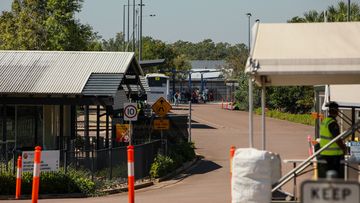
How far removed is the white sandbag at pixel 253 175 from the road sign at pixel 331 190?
5.19 metres

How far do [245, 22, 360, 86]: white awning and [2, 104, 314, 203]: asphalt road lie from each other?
19.4 ft

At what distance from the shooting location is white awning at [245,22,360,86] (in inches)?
429

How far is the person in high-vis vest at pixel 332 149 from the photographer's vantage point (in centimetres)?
1245

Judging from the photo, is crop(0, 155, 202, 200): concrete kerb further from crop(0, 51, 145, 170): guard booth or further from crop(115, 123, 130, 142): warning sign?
crop(0, 51, 145, 170): guard booth

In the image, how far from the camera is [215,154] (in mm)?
33719

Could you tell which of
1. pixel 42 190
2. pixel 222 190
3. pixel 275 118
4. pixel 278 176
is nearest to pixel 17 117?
pixel 42 190

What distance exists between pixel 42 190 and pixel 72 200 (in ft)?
4.92

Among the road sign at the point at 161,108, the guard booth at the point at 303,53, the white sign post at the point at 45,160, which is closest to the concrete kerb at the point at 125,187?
the white sign post at the point at 45,160

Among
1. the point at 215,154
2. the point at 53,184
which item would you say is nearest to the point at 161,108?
the point at 215,154

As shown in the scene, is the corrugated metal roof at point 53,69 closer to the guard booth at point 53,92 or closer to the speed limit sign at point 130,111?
the guard booth at point 53,92

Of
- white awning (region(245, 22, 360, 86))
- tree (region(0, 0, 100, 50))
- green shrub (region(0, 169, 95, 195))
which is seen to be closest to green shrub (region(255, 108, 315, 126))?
tree (region(0, 0, 100, 50))

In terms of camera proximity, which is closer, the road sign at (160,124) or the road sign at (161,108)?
the road sign at (160,124)

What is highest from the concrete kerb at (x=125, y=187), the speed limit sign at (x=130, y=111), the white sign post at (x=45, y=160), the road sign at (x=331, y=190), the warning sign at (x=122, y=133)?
the speed limit sign at (x=130, y=111)

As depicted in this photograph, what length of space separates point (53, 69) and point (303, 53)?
56.0ft
